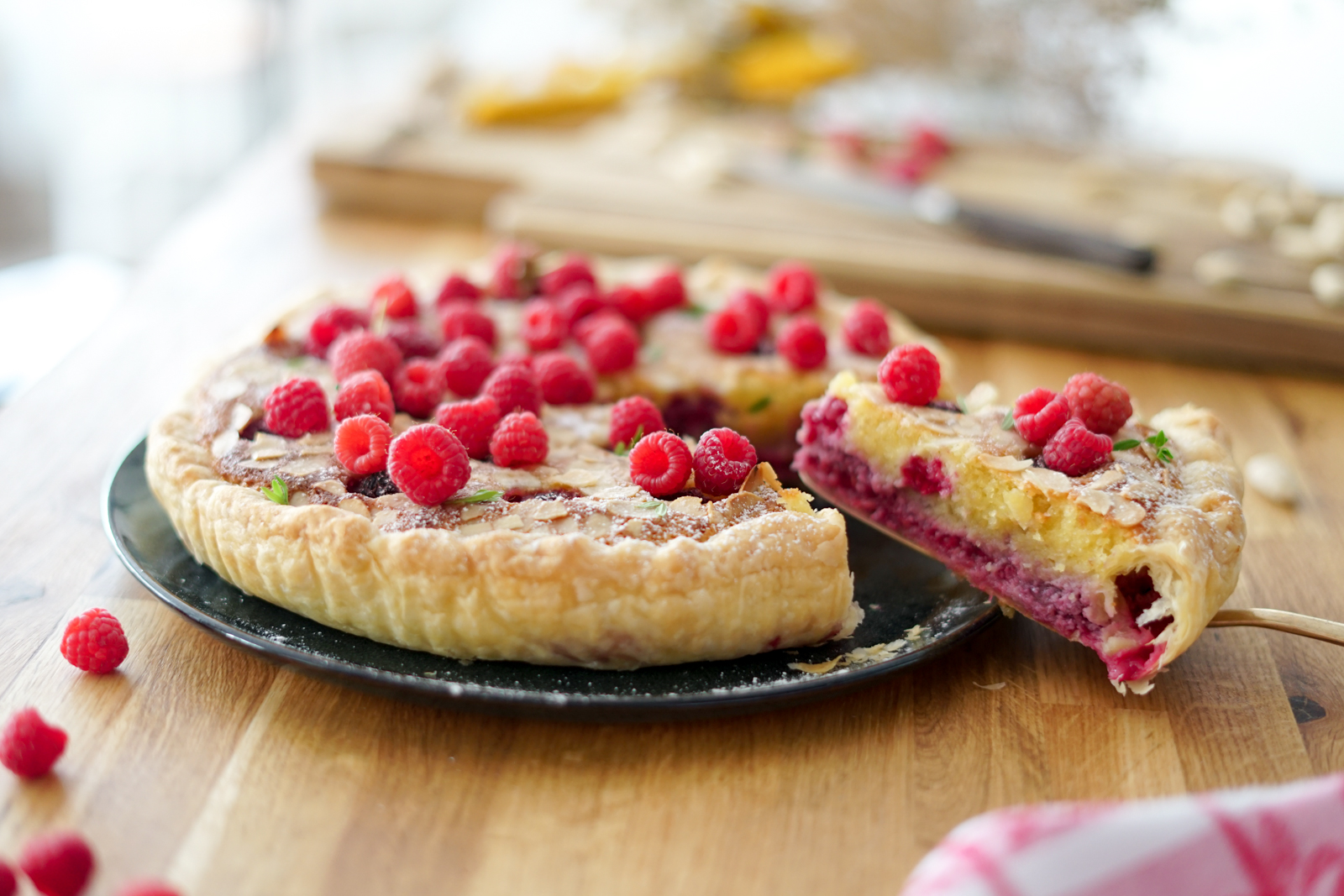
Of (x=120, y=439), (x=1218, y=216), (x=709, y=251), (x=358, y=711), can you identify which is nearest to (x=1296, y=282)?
(x=1218, y=216)

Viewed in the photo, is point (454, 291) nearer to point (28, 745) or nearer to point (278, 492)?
point (278, 492)

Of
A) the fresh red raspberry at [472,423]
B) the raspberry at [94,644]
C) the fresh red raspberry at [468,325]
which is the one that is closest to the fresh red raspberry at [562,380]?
the fresh red raspberry at [468,325]

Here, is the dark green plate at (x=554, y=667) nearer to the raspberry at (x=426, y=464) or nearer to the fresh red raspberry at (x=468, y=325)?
the raspberry at (x=426, y=464)

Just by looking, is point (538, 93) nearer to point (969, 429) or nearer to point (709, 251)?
point (709, 251)

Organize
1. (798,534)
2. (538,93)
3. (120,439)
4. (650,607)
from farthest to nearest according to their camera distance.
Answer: (538,93), (120,439), (798,534), (650,607)

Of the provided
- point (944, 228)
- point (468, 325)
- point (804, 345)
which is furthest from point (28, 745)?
point (944, 228)

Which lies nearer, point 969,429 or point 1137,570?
point 1137,570
